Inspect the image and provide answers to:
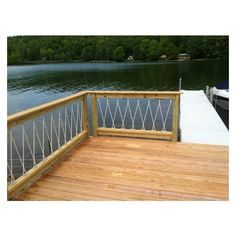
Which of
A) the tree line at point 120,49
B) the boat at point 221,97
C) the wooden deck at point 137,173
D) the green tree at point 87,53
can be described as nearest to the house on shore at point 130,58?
the tree line at point 120,49

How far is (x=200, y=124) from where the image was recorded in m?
7.55

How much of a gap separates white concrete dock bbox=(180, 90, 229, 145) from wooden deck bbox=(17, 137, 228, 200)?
1220 millimetres

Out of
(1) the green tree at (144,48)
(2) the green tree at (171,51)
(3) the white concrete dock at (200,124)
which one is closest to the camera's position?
(3) the white concrete dock at (200,124)

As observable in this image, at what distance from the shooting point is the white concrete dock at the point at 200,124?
19.4ft

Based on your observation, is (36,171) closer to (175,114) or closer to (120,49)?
(175,114)

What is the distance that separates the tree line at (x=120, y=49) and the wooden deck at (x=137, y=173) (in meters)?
22.9

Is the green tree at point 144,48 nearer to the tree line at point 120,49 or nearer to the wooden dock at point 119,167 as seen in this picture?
the tree line at point 120,49

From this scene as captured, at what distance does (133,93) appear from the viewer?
193 inches

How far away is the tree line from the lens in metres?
29.1

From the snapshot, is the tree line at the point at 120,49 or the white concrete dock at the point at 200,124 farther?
the tree line at the point at 120,49

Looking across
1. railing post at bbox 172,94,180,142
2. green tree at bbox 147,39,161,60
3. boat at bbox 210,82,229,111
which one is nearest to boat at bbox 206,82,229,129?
boat at bbox 210,82,229,111
